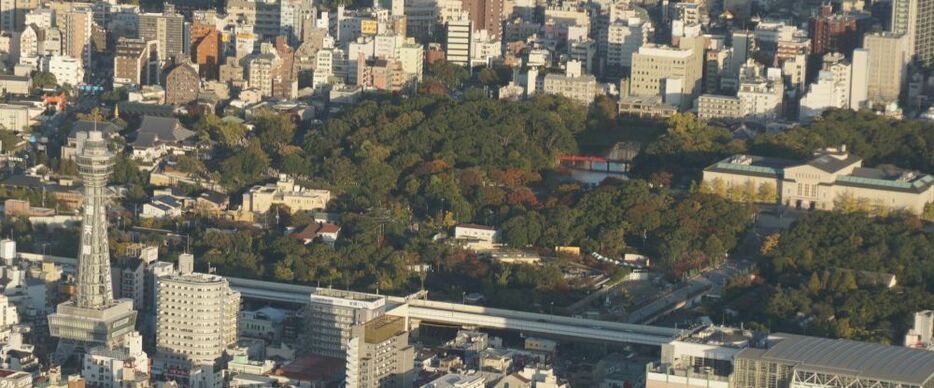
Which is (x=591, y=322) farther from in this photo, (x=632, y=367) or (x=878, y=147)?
(x=878, y=147)

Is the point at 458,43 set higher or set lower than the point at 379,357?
higher

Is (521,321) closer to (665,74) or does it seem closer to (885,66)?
(665,74)

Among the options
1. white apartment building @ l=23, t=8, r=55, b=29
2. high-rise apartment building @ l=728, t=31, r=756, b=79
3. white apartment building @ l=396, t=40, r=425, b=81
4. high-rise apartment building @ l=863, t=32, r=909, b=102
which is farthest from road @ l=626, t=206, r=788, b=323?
white apartment building @ l=23, t=8, r=55, b=29

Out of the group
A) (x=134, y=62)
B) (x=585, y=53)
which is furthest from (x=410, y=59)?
(x=134, y=62)

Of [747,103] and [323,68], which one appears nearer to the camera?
[747,103]

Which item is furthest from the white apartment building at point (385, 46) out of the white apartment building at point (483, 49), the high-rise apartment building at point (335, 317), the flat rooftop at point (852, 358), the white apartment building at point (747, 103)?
the flat rooftop at point (852, 358)

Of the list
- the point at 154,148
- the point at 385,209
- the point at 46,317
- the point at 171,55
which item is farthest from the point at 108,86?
the point at 46,317

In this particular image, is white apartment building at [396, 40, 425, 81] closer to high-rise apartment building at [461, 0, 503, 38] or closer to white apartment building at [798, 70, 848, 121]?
high-rise apartment building at [461, 0, 503, 38]
